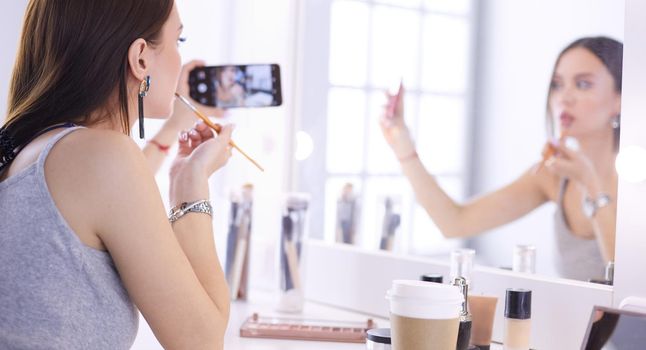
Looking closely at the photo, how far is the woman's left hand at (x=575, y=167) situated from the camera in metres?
1.45

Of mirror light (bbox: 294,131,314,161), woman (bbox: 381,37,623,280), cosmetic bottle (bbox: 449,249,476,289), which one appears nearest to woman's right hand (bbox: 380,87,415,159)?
woman (bbox: 381,37,623,280)

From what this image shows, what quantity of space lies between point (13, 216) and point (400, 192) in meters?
0.94

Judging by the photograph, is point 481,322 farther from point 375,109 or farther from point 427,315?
point 375,109

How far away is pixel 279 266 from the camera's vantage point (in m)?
1.49

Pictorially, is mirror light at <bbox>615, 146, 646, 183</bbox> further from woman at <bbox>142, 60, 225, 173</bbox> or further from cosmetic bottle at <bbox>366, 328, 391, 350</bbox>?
woman at <bbox>142, 60, 225, 173</bbox>

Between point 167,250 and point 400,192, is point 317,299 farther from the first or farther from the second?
point 167,250

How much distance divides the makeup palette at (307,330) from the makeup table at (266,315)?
1cm

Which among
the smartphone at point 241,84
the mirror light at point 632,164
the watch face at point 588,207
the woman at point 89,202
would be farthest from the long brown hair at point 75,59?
the watch face at point 588,207

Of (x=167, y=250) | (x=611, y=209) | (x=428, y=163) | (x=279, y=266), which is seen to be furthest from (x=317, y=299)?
(x=167, y=250)

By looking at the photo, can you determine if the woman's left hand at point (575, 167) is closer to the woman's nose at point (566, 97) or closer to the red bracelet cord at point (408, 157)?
the woman's nose at point (566, 97)

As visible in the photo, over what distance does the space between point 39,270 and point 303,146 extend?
92cm

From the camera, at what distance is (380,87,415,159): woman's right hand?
1.67 meters

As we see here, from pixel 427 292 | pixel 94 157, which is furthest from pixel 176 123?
pixel 427 292

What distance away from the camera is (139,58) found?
3.12ft
